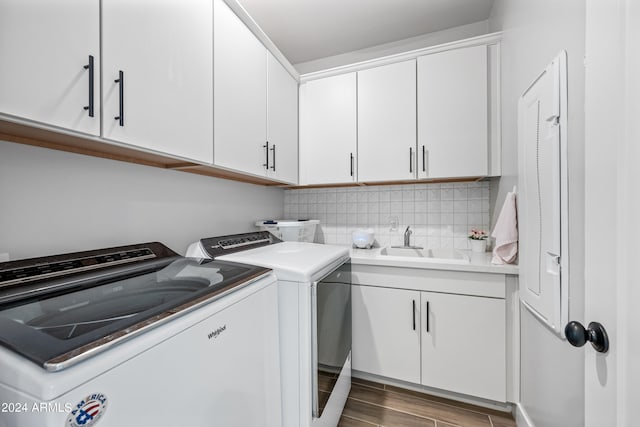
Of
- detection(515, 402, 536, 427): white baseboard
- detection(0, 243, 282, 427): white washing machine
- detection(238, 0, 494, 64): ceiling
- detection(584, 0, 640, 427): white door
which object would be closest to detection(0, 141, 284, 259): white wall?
detection(0, 243, 282, 427): white washing machine

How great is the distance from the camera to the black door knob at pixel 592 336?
0.58 metres

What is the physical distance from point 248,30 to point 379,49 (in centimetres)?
134

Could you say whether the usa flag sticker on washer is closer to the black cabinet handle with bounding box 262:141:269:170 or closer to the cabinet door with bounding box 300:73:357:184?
the black cabinet handle with bounding box 262:141:269:170

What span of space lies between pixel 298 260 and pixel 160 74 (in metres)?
0.99

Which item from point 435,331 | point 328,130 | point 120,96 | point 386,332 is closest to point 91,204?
point 120,96

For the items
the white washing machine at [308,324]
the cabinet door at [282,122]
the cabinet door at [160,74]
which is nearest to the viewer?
the cabinet door at [160,74]

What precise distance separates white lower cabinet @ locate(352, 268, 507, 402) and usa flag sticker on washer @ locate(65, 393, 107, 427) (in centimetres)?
154

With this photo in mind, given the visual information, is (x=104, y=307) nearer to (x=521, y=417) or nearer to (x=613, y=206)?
(x=613, y=206)

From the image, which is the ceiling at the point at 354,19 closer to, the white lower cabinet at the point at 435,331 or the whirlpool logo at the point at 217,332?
the white lower cabinet at the point at 435,331

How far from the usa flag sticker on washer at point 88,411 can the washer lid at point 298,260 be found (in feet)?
2.37

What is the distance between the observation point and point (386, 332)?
177 centimetres

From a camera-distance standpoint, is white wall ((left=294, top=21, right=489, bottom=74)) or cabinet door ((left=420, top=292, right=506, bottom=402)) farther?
white wall ((left=294, top=21, right=489, bottom=74))

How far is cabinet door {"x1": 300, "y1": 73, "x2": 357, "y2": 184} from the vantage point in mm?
2098

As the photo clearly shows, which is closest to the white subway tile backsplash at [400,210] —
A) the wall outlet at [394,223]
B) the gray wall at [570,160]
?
the wall outlet at [394,223]
